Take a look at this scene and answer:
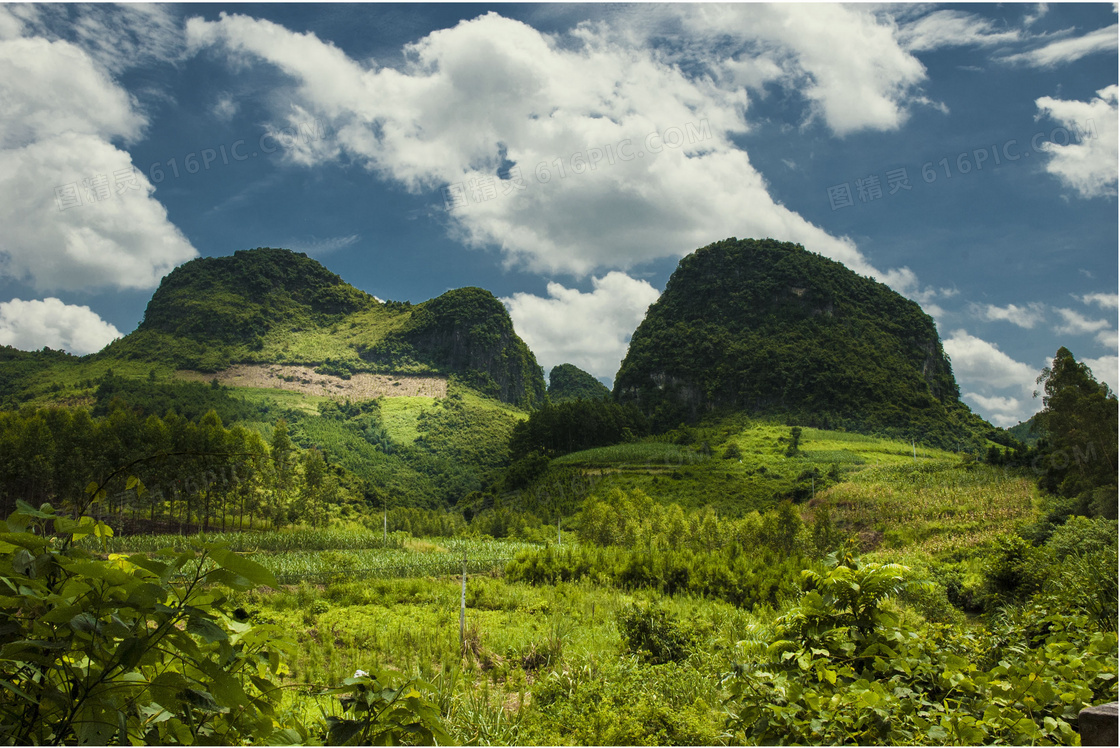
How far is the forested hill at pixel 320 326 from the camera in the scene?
292 feet

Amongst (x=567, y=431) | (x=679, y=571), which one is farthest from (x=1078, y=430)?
(x=567, y=431)

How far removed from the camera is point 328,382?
9256 cm

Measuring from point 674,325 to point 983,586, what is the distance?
258 feet

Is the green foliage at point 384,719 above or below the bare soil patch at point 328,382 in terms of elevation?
below

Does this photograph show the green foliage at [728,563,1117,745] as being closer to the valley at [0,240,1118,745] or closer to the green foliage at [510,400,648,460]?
the valley at [0,240,1118,745]

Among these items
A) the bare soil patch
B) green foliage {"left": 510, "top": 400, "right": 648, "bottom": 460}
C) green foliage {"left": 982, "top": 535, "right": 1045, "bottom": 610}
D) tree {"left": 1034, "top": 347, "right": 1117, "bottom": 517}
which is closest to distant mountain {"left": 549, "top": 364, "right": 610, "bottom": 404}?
the bare soil patch

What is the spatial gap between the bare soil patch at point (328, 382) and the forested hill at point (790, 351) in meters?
35.6

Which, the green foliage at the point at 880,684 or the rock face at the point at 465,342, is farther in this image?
the rock face at the point at 465,342

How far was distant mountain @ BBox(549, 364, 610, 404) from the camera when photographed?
132m

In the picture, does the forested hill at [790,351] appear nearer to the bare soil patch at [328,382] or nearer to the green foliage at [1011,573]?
the bare soil patch at [328,382]

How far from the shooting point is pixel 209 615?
3.06 feet

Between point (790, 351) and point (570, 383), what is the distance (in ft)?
216

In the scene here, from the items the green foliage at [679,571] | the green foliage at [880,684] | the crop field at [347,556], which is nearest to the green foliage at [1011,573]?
the green foliage at [679,571]

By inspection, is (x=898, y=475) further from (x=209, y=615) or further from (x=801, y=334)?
(x=801, y=334)
